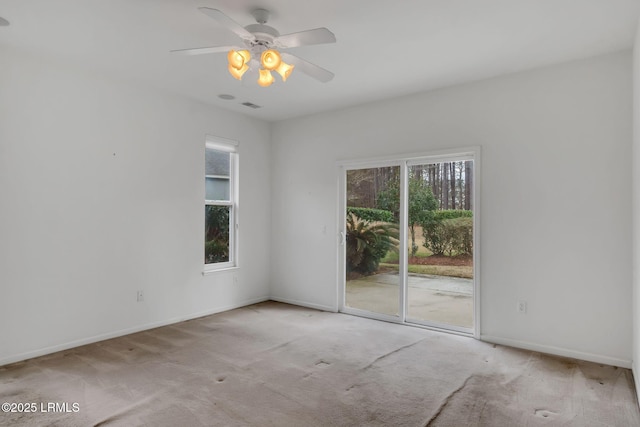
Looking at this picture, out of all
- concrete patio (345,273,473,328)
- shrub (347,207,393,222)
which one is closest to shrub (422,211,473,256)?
concrete patio (345,273,473,328)

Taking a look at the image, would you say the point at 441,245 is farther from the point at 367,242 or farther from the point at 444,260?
the point at 367,242

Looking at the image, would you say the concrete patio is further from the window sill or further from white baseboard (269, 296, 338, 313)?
the window sill

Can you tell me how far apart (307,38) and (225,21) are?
503 millimetres

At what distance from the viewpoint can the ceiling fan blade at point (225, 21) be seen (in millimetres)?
2076

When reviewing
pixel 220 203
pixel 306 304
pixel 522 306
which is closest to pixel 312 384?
pixel 522 306

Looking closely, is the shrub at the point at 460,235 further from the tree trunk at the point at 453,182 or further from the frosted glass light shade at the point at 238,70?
the frosted glass light shade at the point at 238,70

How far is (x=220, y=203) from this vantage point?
507 centimetres

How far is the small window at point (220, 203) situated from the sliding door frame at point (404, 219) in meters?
1.49

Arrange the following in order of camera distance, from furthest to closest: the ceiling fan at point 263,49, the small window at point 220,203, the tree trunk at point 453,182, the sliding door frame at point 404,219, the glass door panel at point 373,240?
the small window at point 220,203, the glass door panel at point 373,240, the tree trunk at point 453,182, the sliding door frame at point 404,219, the ceiling fan at point 263,49

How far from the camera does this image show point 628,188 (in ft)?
10.4

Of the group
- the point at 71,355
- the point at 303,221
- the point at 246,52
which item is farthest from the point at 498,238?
the point at 71,355

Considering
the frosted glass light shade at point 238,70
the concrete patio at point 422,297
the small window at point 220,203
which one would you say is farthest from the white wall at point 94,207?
the frosted glass light shade at point 238,70

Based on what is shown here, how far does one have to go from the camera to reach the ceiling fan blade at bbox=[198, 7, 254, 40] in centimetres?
208

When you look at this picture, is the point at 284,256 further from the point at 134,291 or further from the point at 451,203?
the point at 451,203
